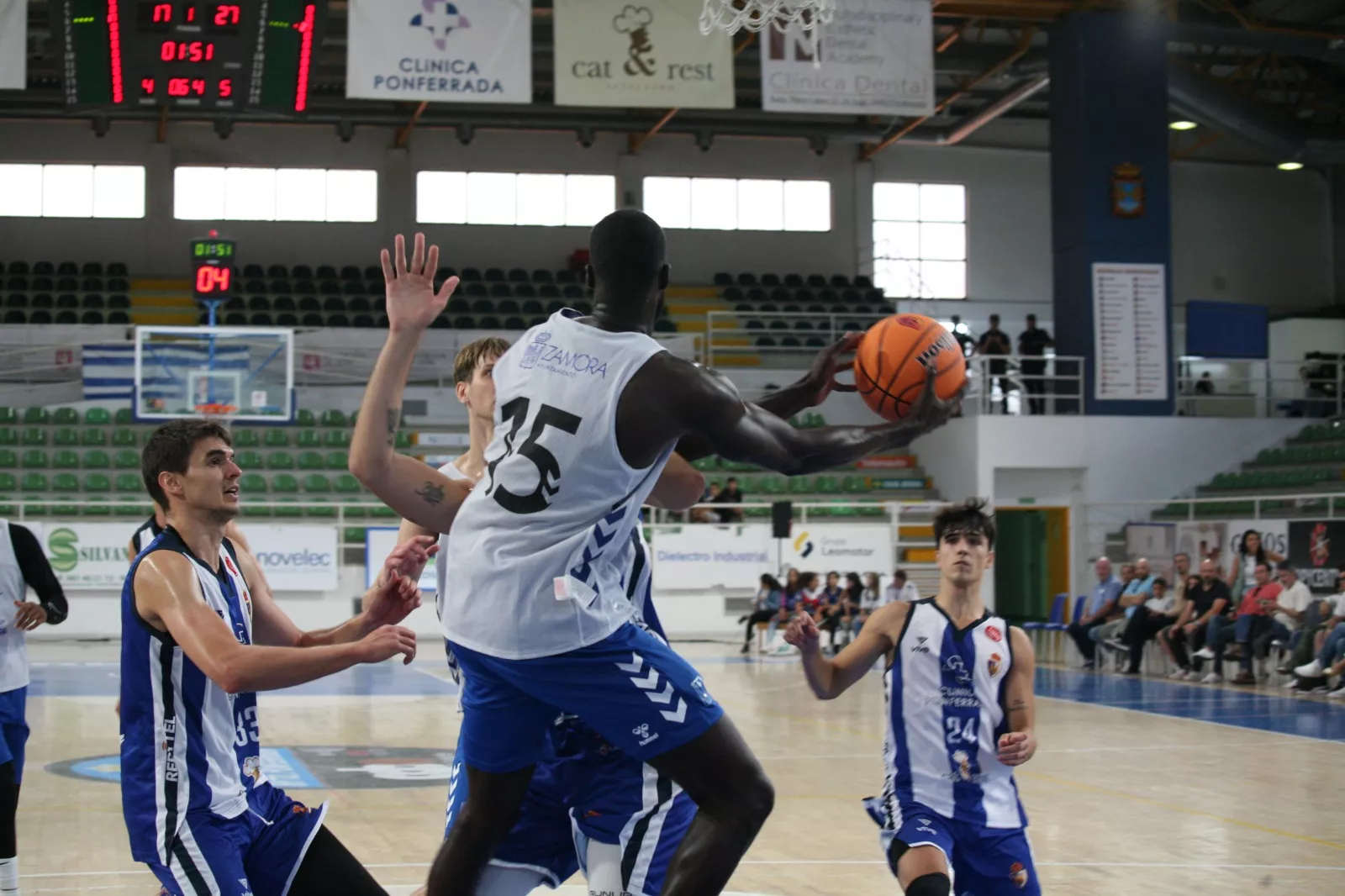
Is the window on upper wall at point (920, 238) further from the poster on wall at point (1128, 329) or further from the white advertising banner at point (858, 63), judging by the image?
the white advertising banner at point (858, 63)

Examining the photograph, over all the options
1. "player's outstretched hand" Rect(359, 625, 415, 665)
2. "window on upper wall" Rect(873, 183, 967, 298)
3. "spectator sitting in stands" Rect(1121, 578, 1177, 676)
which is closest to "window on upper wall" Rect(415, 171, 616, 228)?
"window on upper wall" Rect(873, 183, 967, 298)

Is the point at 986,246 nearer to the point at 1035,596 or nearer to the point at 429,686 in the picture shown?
the point at 1035,596

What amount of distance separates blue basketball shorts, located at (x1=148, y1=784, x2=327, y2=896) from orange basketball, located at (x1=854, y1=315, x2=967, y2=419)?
1.66 m

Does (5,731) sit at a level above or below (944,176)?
below

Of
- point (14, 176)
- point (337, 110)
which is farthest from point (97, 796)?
point (14, 176)

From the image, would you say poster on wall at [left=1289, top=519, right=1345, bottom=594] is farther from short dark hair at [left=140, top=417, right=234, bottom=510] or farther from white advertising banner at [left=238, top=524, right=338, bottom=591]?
short dark hair at [left=140, top=417, right=234, bottom=510]

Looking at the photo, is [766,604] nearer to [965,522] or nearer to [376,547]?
[376,547]

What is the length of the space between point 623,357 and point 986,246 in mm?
27635

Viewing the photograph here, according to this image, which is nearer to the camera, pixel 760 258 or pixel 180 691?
pixel 180 691

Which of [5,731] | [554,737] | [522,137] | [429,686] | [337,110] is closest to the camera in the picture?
[554,737]

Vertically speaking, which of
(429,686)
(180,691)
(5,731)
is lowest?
(429,686)

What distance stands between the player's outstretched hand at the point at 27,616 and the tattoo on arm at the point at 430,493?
2521 millimetres

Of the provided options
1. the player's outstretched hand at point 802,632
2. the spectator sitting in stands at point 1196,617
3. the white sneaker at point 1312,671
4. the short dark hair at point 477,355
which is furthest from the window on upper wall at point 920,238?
the player's outstretched hand at point 802,632

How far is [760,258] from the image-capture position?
96.1 feet
